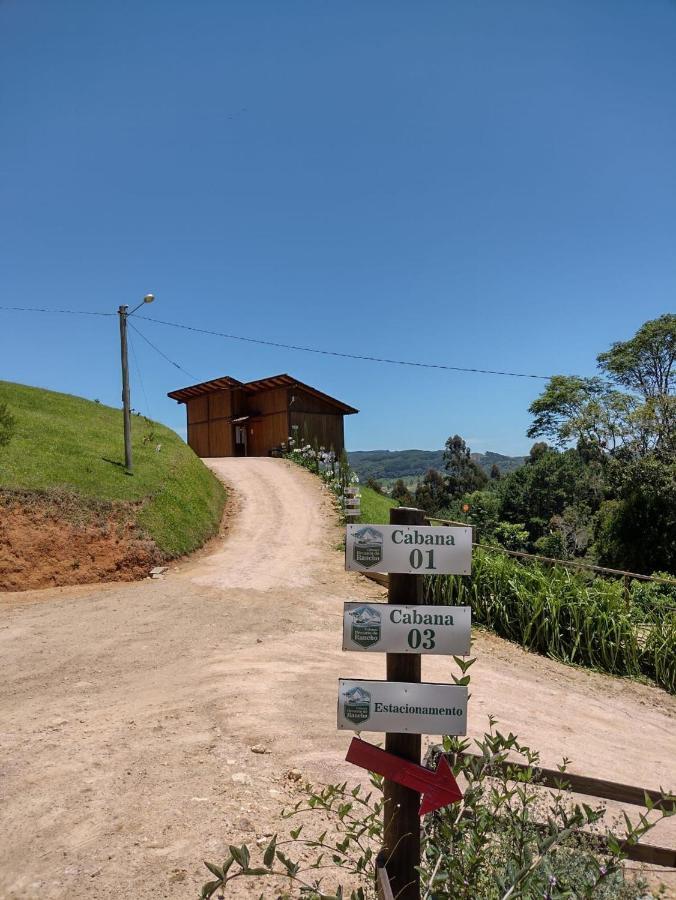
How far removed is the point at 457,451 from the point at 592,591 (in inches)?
2523

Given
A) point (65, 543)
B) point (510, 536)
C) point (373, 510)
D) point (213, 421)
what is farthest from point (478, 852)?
point (213, 421)

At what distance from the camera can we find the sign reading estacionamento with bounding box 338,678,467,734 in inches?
112

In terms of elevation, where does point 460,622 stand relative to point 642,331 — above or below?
below

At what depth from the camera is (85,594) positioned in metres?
10.5

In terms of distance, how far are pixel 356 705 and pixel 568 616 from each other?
730 cm

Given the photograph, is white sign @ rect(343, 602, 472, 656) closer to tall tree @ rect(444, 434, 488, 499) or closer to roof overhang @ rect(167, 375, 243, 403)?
roof overhang @ rect(167, 375, 243, 403)

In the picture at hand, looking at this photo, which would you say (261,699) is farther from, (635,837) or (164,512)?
(164,512)

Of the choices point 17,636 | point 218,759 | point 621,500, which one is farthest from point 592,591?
point 621,500

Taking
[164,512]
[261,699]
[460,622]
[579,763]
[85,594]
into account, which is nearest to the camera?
[460,622]

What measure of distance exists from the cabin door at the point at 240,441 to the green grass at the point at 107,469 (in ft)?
34.7

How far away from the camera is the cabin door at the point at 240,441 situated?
30828mm

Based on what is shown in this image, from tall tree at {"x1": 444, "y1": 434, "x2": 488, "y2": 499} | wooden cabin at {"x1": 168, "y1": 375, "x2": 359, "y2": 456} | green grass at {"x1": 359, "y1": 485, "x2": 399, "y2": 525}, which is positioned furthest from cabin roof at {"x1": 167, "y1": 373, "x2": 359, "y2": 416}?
tall tree at {"x1": 444, "y1": 434, "x2": 488, "y2": 499}

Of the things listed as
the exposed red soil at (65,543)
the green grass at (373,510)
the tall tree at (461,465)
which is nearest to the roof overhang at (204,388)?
the green grass at (373,510)

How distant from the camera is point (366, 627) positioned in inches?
114
